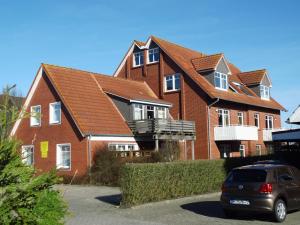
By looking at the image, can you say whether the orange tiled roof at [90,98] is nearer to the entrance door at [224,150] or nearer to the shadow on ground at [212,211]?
the entrance door at [224,150]

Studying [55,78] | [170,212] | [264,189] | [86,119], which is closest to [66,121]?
[86,119]

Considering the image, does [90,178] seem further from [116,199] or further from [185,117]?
[185,117]

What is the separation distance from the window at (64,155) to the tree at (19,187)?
22397 millimetres

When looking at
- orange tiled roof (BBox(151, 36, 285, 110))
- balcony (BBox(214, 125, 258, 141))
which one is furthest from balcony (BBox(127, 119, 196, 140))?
orange tiled roof (BBox(151, 36, 285, 110))

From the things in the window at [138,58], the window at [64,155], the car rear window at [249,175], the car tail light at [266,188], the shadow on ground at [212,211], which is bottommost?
the shadow on ground at [212,211]

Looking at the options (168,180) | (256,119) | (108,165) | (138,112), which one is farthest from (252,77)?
(168,180)

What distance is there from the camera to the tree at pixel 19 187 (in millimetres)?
6418

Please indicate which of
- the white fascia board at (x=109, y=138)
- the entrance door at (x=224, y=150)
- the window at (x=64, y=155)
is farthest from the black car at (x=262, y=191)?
the entrance door at (x=224, y=150)

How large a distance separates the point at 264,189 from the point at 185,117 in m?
23.5

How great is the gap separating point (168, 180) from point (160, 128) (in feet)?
43.7

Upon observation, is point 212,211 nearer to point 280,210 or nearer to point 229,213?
point 229,213

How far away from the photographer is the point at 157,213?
14.8m

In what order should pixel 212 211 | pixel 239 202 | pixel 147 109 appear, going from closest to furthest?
pixel 239 202, pixel 212 211, pixel 147 109

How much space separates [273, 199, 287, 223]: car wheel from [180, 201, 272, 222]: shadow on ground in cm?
41
